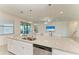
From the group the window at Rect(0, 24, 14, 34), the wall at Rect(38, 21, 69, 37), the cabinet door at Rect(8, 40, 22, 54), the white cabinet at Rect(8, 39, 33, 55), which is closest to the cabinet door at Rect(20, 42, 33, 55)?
the white cabinet at Rect(8, 39, 33, 55)

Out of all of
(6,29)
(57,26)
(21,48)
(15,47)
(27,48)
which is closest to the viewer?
(27,48)

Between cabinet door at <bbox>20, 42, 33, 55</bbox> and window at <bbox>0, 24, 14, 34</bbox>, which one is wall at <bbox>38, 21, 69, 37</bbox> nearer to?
cabinet door at <bbox>20, 42, 33, 55</bbox>

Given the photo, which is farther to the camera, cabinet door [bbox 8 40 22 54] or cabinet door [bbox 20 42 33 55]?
cabinet door [bbox 8 40 22 54]

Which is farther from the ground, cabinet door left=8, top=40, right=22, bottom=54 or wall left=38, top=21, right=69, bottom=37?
wall left=38, top=21, right=69, bottom=37

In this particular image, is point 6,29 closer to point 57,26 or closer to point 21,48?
point 21,48

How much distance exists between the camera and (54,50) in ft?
6.36

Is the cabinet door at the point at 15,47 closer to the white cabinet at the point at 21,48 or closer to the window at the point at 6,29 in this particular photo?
the white cabinet at the point at 21,48

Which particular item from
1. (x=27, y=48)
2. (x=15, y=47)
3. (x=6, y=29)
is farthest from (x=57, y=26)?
(x=6, y=29)

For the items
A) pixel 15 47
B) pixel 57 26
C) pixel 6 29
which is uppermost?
pixel 57 26

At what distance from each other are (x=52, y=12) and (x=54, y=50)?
8.06 ft

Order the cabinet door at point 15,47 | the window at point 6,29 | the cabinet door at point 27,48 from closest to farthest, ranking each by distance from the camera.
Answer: the cabinet door at point 27,48 < the cabinet door at point 15,47 < the window at point 6,29

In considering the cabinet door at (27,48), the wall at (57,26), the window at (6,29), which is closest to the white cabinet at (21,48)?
the cabinet door at (27,48)

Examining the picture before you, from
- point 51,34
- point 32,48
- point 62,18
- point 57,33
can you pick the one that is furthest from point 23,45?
point 62,18
